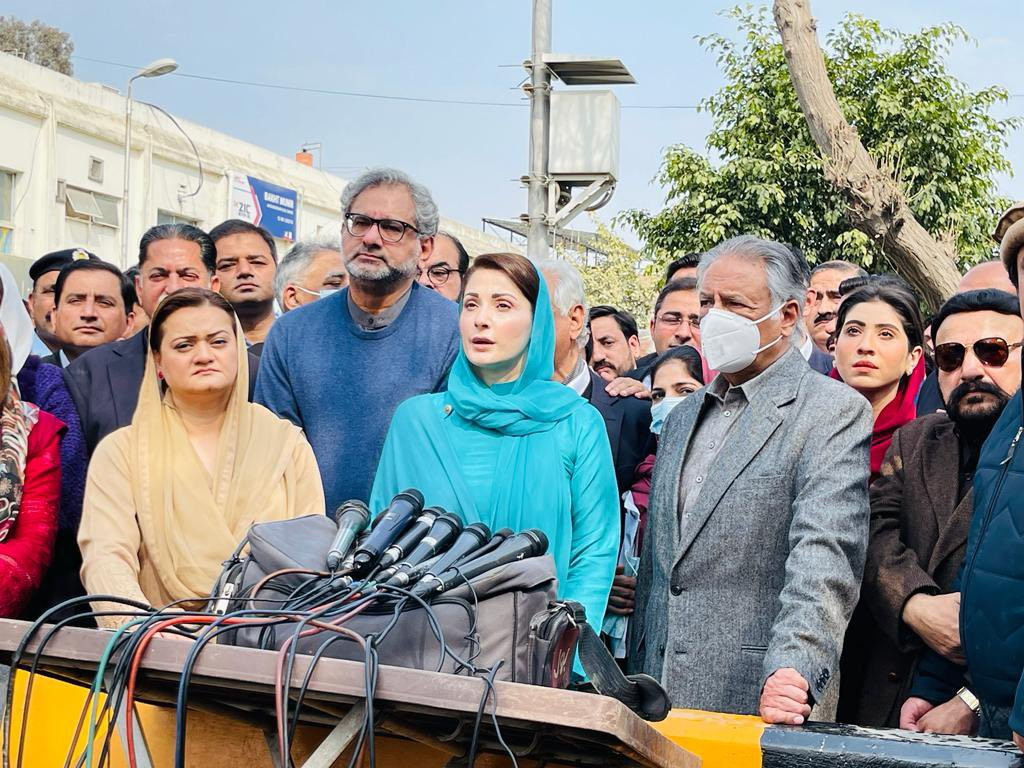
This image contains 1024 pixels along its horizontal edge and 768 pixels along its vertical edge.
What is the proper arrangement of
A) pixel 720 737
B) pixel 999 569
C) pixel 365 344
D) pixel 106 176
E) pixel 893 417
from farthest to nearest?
1. pixel 106 176
2. pixel 365 344
3. pixel 893 417
4. pixel 720 737
5. pixel 999 569

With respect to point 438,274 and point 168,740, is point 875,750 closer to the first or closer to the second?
point 168,740

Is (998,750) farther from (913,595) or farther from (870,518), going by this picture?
(870,518)

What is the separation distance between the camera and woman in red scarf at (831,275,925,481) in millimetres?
4254

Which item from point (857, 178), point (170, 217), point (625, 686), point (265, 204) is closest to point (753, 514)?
point (625, 686)

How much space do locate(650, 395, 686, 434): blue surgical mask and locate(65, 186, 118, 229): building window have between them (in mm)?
22372

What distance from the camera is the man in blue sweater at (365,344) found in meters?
4.16

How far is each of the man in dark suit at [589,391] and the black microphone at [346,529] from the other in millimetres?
2052

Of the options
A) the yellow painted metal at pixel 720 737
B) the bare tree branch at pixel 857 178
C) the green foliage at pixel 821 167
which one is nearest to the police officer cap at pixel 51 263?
the yellow painted metal at pixel 720 737

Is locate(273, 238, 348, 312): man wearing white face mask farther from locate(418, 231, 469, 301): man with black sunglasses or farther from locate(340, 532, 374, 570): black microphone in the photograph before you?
locate(340, 532, 374, 570): black microphone

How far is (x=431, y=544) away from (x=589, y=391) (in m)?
2.40

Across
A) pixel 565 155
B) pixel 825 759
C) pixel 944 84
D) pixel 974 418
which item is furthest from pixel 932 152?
pixel 825 759

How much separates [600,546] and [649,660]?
36 centimetres

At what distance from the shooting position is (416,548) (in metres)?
2.50

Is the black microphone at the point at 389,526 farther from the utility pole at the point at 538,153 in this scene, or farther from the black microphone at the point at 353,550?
the utility pole at the point at 538,153
